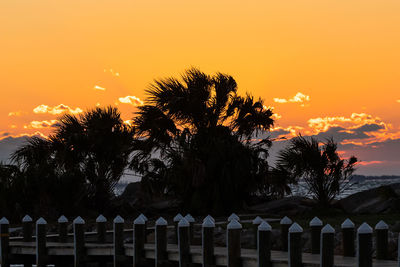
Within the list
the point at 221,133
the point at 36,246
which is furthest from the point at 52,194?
the point at 36,246

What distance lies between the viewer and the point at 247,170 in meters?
29.9

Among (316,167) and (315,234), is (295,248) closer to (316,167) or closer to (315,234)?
(315,234)

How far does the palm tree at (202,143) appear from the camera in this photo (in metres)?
29.7

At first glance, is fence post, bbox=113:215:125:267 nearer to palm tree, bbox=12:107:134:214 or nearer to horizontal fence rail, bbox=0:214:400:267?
horizontal fence rail, bbox=0:214:400:267

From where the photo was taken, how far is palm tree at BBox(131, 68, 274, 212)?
29656 mm

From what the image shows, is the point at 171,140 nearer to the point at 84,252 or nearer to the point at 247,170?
the point at 247,170

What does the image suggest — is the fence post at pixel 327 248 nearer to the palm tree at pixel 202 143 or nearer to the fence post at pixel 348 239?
the fence post at pixel 348 239

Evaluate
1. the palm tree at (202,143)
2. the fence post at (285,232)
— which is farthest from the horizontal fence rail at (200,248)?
the palm tree at (202,143)

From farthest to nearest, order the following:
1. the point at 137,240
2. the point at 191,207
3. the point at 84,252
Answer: the point at 191,207 → the point at 84,252 → the point at 137,240

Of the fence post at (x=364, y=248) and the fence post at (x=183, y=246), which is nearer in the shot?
the fence post at (x=364, y=248)

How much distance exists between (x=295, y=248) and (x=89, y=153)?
1980 centimetres

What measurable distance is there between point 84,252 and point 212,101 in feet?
41.4

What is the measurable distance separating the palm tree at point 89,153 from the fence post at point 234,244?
16474mm

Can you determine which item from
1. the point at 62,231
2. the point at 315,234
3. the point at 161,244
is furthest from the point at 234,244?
the point at 62,231
